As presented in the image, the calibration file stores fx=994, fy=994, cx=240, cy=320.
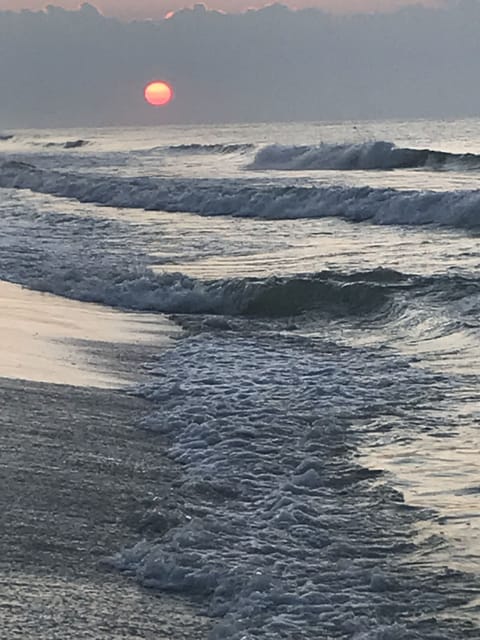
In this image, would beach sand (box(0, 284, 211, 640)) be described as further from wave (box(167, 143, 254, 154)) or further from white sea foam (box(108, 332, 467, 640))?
wave (box(167, 143, 254, 154))

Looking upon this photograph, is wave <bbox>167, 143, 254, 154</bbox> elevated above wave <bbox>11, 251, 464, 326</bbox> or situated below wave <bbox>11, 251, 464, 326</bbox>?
above

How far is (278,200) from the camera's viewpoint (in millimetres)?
23797

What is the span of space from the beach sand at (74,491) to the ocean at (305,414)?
0.11 metres

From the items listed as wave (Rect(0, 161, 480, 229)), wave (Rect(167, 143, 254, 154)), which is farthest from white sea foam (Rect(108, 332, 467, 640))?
wave (Rect(167, 143, 254, 154))

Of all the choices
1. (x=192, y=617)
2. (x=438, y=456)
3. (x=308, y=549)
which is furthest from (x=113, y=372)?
(x=192, y=617)

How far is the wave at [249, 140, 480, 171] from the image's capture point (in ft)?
113

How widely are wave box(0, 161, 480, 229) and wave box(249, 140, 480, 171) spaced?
8242 millimetres

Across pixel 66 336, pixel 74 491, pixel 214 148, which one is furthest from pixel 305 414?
pixel 214 148

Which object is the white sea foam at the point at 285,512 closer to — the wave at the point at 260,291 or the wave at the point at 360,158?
the wave at the point at 260,291

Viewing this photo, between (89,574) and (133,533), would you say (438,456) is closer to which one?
(133,533)

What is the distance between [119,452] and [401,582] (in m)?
2.08

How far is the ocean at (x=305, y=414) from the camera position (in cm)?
380

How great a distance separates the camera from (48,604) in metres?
3.53

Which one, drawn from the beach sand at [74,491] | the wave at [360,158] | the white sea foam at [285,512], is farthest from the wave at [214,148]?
the white sea foam at [285,512]
